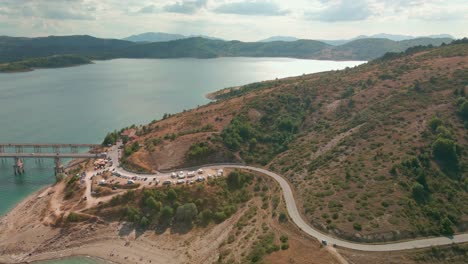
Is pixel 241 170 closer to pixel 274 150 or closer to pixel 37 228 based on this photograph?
pixel 274 150

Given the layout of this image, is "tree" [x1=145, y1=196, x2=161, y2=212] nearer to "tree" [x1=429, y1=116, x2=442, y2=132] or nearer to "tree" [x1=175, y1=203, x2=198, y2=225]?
"tree" [x1=175, y1=203, x2=198, y2=225]

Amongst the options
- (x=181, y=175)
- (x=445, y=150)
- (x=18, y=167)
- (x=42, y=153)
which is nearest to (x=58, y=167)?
(x=42, y=153)

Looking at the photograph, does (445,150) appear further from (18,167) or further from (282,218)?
(18,167)

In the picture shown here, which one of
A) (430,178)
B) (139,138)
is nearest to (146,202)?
(139,138)

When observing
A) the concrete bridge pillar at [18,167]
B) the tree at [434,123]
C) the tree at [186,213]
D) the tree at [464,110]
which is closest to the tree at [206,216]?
the tree at [186,213]

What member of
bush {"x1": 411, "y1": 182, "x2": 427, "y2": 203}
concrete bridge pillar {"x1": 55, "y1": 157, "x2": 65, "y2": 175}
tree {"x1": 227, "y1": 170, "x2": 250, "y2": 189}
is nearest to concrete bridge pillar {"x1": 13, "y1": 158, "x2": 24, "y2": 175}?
concrete bridge pillar {"x1": 55, "y1": 157, "x2": 65, "y2": 175}

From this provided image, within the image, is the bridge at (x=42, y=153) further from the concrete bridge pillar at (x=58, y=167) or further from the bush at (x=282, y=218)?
the bush at (x=282, y=218)

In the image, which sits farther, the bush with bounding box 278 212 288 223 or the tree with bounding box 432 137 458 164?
the tree with bounding box 432 137 458 164
